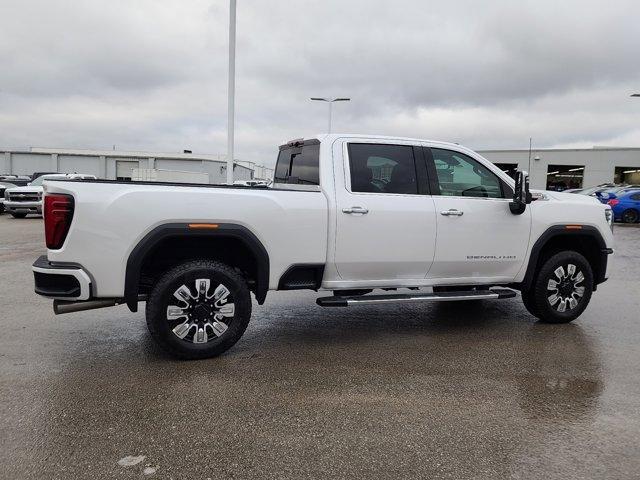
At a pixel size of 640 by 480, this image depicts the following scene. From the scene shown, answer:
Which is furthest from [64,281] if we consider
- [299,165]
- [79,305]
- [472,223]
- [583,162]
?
[583,162]

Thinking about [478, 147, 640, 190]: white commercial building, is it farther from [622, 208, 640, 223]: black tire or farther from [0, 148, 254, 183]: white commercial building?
[0, 148, 254, 183]: white commercial building

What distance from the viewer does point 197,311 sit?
4.43 metres

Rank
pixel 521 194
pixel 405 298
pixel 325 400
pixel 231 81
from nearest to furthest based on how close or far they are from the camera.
→ pixel 325 400, pixel 405 298, pixel 521 194, pixel 231 81

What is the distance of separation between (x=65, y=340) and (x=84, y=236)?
155 centimetres

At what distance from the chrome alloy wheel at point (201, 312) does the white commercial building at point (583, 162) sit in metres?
46.0

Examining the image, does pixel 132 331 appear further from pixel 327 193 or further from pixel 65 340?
pixel 327 193

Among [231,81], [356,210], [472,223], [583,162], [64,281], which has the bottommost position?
[64,281]

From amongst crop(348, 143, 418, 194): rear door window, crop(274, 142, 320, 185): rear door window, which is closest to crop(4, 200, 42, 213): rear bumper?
crop(274, 142, 320, 185): rear door window

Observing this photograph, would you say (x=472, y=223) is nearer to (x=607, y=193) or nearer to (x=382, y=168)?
(x=382, y=168)

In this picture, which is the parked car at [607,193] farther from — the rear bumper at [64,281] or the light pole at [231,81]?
the rear bumper at [64,281]

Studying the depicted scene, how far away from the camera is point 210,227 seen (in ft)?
14.3

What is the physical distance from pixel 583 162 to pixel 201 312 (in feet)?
166

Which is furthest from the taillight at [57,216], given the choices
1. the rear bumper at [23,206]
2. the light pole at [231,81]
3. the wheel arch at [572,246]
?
the rear bumper at [23,206]

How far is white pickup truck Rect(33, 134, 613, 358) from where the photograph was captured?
4.12 metres
